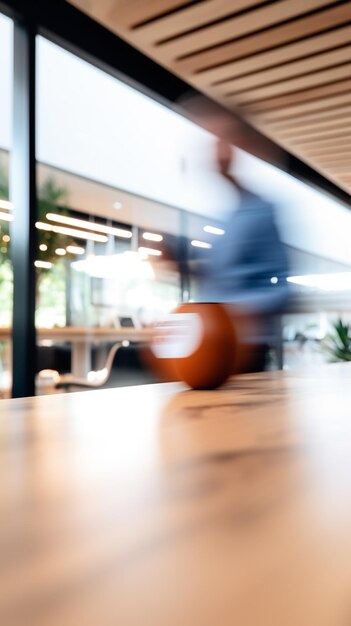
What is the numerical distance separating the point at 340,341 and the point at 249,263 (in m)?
3.87

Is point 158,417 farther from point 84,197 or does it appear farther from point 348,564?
point 84,197

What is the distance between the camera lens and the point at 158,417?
0.59m

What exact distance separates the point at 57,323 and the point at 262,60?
2.04 metres

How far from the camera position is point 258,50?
260 centimetres

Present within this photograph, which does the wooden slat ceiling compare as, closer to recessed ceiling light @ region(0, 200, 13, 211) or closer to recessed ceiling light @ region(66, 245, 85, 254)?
recessed ceiling light @ region(0, 200, 13, 211)

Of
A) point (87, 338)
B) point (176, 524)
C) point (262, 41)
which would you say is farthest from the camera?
point (87, 338)

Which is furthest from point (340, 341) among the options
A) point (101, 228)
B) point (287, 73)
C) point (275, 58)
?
point (275, 58)

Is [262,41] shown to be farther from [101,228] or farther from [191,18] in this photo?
[101,228]

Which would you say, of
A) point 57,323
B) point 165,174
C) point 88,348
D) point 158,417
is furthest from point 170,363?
point 165,174

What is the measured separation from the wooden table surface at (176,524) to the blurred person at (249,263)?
887 millimetres

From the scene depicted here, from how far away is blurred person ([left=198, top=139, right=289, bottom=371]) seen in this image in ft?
4.64

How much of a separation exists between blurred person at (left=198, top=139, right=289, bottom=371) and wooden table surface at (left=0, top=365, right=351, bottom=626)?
0.89 metres

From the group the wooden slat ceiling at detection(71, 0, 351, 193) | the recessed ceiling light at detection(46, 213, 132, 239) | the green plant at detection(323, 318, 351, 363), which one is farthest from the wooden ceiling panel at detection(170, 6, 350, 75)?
the green plant at detection(323, 318, 351, 363)

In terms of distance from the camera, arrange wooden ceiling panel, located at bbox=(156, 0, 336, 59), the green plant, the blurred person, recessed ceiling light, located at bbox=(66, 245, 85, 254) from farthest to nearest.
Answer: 1. the green plant
2. recessed ceiling light, located at bbox=(66, 245, 85, 254)
3. wooden ceiling panel, located at bbox=(156, 0, 336, 59)
4. the blurred person
